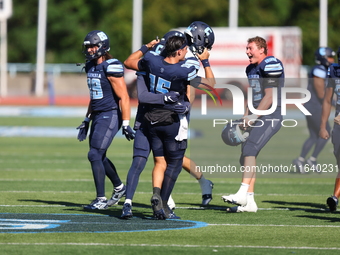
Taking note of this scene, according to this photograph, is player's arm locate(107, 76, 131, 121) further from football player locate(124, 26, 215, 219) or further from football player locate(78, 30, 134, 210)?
football player locate(124, 26, 215, 219)

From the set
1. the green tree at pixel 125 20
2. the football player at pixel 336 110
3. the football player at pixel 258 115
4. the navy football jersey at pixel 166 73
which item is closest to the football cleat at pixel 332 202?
the football player at pixel 336 110

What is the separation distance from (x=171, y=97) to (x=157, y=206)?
107cm

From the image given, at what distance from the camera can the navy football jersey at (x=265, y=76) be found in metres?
8.20

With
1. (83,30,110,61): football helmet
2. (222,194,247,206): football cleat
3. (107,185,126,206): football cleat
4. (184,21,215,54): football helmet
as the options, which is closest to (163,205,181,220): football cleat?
(222,194,247,206): football cleat

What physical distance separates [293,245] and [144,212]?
226 cm

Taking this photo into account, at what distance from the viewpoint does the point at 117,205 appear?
29.5 feet

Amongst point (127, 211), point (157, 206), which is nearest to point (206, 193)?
point (157, 206)

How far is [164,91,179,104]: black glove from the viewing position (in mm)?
7410

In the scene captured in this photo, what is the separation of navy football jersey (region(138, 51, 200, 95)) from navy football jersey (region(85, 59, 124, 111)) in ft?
3.07

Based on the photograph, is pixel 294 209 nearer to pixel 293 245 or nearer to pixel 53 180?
pixel 293 245

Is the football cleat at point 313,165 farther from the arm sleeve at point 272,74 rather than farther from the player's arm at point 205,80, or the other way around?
the player's arm at point 205,80

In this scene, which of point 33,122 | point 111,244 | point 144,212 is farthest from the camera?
point 33,122

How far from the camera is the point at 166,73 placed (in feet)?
24.4

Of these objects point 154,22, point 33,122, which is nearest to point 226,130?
point 33,122
